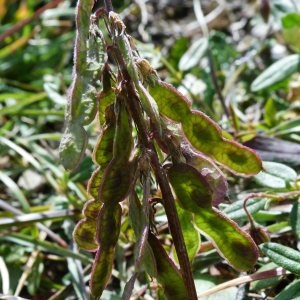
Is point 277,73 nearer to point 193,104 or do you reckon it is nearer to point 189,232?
point 193,104

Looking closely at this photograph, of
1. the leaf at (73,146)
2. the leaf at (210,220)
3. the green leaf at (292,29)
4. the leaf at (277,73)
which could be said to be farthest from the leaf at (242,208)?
the green leaf at (292,29)

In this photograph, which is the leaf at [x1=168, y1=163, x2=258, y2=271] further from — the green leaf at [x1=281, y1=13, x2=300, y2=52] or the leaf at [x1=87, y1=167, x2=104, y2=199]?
the green leaf at [x1=281, y1=13, x2=300, y2=52]

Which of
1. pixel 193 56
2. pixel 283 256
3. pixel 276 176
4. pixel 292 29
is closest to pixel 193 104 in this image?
pixel 193 56

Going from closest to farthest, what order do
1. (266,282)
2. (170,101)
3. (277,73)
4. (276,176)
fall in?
(170,101) → (266,282) → (276,176) → (277,73)

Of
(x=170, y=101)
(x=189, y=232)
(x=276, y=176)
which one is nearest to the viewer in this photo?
(x=170, y=101)

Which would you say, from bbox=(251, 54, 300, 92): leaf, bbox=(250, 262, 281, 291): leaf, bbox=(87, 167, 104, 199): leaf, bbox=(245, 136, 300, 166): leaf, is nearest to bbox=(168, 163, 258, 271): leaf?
bbox=(87, 167, 104, 199): leaf

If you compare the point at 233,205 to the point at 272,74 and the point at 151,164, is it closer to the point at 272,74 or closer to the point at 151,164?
the point at 151,164
